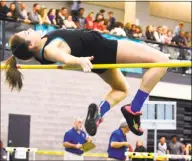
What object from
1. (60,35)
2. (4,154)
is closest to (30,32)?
(60,35)

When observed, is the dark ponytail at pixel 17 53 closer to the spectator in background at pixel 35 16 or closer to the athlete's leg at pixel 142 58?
the athlete's leg at pixel 142 58

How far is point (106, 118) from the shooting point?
19.4 metres

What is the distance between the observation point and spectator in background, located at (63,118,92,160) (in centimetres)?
1163

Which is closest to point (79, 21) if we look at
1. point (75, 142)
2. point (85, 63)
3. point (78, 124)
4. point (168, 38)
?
point (168, 38)

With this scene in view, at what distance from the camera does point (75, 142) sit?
11688 millimetres

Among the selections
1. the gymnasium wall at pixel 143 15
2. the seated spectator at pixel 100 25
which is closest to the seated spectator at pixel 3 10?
the seated spectator at pixel 100 25

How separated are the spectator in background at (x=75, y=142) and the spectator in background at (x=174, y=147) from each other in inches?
301

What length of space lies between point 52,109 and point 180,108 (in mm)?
5305

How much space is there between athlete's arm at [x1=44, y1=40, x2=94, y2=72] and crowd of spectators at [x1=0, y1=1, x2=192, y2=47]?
31.5ft

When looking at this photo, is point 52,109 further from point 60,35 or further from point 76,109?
point 60,35

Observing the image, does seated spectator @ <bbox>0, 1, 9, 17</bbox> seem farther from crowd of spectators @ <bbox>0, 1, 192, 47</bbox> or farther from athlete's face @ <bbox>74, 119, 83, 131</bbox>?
athlete's face @ <bbox>74, 119, 83, 131</bbox>

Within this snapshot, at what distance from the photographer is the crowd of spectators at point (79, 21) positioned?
55.2 ft

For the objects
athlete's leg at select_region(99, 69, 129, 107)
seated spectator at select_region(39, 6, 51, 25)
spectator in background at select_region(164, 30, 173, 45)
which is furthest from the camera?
spectator in background at select_region(164, 30, 173, 45)

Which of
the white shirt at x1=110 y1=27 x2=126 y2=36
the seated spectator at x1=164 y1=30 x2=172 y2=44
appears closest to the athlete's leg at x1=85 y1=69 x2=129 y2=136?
the white shirt at x1=110 y1=27 x2=126 y2=36
